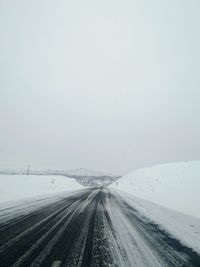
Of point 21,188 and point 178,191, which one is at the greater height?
point 178,191

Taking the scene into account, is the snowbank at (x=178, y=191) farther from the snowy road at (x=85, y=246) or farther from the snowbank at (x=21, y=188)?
the snowbank at (x=21, y=188)

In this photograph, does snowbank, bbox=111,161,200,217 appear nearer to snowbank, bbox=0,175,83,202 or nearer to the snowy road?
the snowy road

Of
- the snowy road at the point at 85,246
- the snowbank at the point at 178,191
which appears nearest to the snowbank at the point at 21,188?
the snowy road at the point at 85,246

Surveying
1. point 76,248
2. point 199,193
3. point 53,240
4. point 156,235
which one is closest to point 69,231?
point 53,240

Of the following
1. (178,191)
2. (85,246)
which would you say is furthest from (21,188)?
(85,246)

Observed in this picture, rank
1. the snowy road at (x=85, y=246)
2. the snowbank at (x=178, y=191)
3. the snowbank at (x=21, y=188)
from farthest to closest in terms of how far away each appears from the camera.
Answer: the snowbank at (x=21, y=188), the snowbank at (x=178, y=191), the snowy road at (x=85, y=246)

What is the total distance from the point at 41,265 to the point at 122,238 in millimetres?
2760

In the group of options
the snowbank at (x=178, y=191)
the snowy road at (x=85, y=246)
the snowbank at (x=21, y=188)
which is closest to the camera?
the snowy road at (x=85, y=246)

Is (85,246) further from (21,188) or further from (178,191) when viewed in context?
(178,191)

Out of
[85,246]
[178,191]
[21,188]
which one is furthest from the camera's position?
[178,191]

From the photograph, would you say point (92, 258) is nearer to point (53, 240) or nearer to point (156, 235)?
point (53, 240)

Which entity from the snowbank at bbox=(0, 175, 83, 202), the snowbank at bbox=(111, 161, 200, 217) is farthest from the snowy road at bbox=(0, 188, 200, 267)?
the snowbank at bbox=(0, 175, 83, 202)

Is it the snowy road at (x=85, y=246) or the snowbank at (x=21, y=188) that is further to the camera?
the snowbank at (x=21, y=188)

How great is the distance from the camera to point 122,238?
5.30 metres
